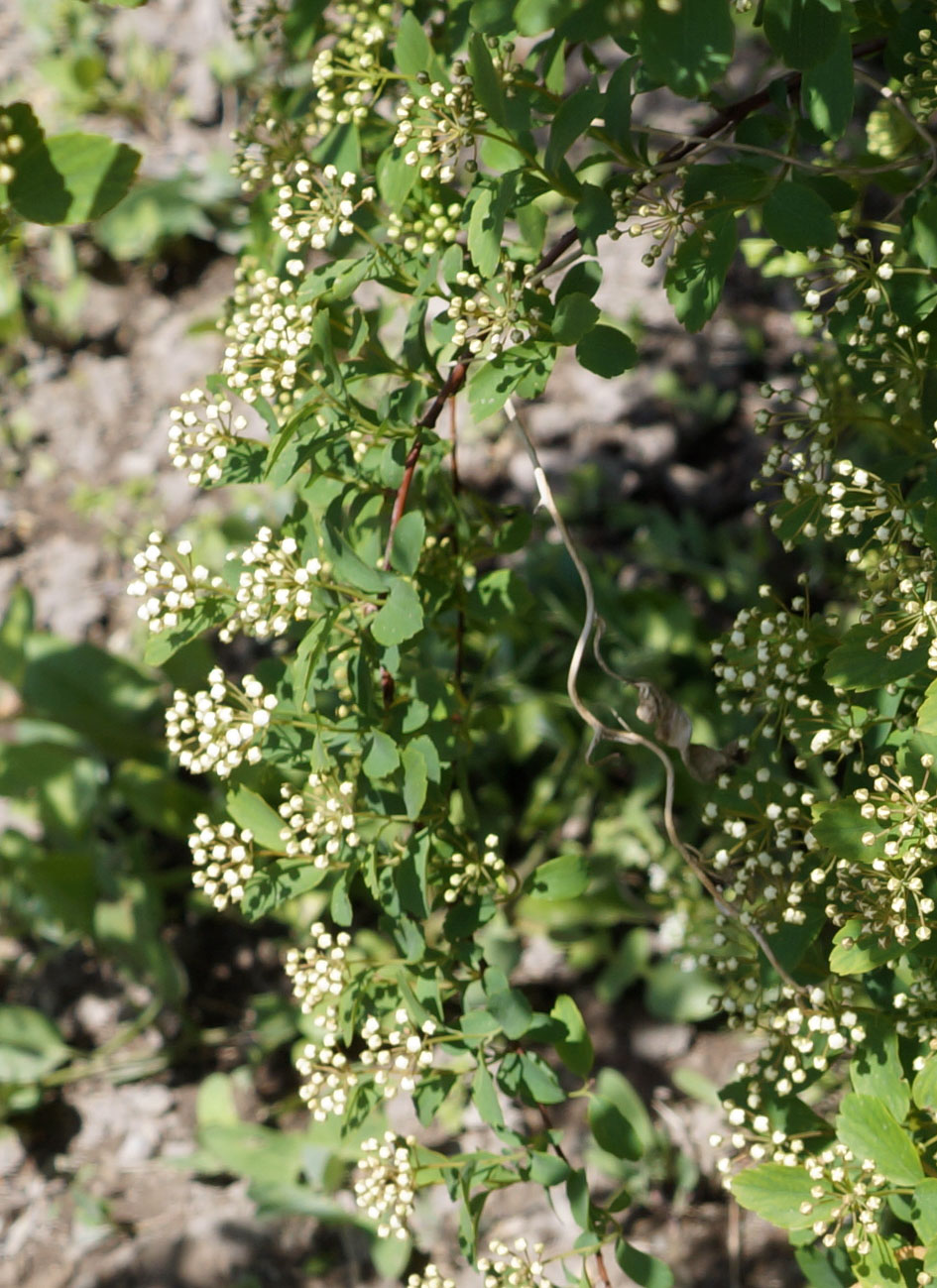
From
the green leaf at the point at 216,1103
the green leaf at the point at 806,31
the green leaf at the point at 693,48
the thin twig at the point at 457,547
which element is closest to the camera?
the green leaf at the point at 693,48

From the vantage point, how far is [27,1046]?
262 centimetres

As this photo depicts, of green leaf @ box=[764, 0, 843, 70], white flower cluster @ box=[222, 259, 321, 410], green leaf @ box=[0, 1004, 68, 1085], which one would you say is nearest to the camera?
green leaf @ box=[764, 0, 843, 70]

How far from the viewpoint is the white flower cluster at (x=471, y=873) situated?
54.2 inches

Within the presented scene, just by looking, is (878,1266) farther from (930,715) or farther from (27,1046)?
(27,1046)

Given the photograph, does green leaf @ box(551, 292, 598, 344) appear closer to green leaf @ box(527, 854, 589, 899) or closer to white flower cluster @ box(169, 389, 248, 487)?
white flower cluster @ box(169, 389, 248, 487)

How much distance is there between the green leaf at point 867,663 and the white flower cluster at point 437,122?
0.61 m

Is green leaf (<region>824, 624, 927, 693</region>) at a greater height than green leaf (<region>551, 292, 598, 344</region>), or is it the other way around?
green leaf (<region>551, 292, 598, 344</region>)

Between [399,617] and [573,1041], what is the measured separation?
0.58m

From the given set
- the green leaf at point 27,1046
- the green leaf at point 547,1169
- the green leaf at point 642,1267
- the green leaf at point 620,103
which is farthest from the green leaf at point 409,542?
the green leaf at point 27,1046

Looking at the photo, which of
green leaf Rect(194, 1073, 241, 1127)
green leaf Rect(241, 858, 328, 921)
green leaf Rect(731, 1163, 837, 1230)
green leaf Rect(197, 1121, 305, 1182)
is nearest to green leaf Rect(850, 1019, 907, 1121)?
green leaf Rect(731, 1163, 837, 1230)

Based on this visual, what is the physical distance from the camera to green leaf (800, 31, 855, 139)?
1.15 meters

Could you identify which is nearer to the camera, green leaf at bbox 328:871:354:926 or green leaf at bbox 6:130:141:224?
green leaf at bbox 6:130:141:224

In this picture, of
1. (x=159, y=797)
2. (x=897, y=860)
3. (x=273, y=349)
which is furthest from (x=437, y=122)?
(x=159, y=797)

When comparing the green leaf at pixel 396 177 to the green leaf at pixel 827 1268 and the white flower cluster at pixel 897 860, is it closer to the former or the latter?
the white flower cluster at pixel 897 860
